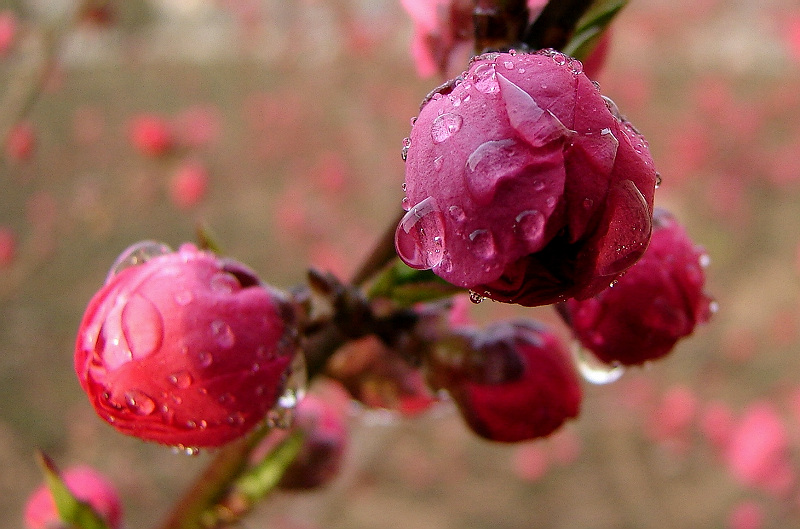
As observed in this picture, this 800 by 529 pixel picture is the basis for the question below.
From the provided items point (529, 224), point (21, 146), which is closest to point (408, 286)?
point (529, 224)

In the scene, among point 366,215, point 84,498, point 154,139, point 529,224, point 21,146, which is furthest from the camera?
point 366,215

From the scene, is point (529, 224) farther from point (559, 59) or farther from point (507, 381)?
point (507, 381)

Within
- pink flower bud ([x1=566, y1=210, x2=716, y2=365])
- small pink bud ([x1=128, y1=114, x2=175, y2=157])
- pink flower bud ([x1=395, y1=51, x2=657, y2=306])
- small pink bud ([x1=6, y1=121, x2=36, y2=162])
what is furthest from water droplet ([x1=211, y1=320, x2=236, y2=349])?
small pink bud ([x1=6, y1=121, x2=36, y2=162])

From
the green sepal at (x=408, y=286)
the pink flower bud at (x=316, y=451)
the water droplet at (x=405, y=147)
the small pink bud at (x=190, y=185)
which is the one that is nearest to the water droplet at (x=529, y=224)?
the water droplet at (x=405, y=147)

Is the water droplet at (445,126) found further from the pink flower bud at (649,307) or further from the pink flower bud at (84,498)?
the pink flower bud at (84,498)

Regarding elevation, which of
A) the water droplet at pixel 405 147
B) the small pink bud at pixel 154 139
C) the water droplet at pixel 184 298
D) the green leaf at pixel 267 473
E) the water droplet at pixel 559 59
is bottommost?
the small pink bud at pixel 154 139

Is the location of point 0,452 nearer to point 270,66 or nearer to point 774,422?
point 270,66

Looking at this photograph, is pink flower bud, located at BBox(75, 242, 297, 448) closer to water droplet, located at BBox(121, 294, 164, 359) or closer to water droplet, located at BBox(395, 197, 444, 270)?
water droplet, located at BBox(121, 294, 164, 359)

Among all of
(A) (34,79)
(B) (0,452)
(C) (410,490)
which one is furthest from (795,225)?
(B) (0,452)
